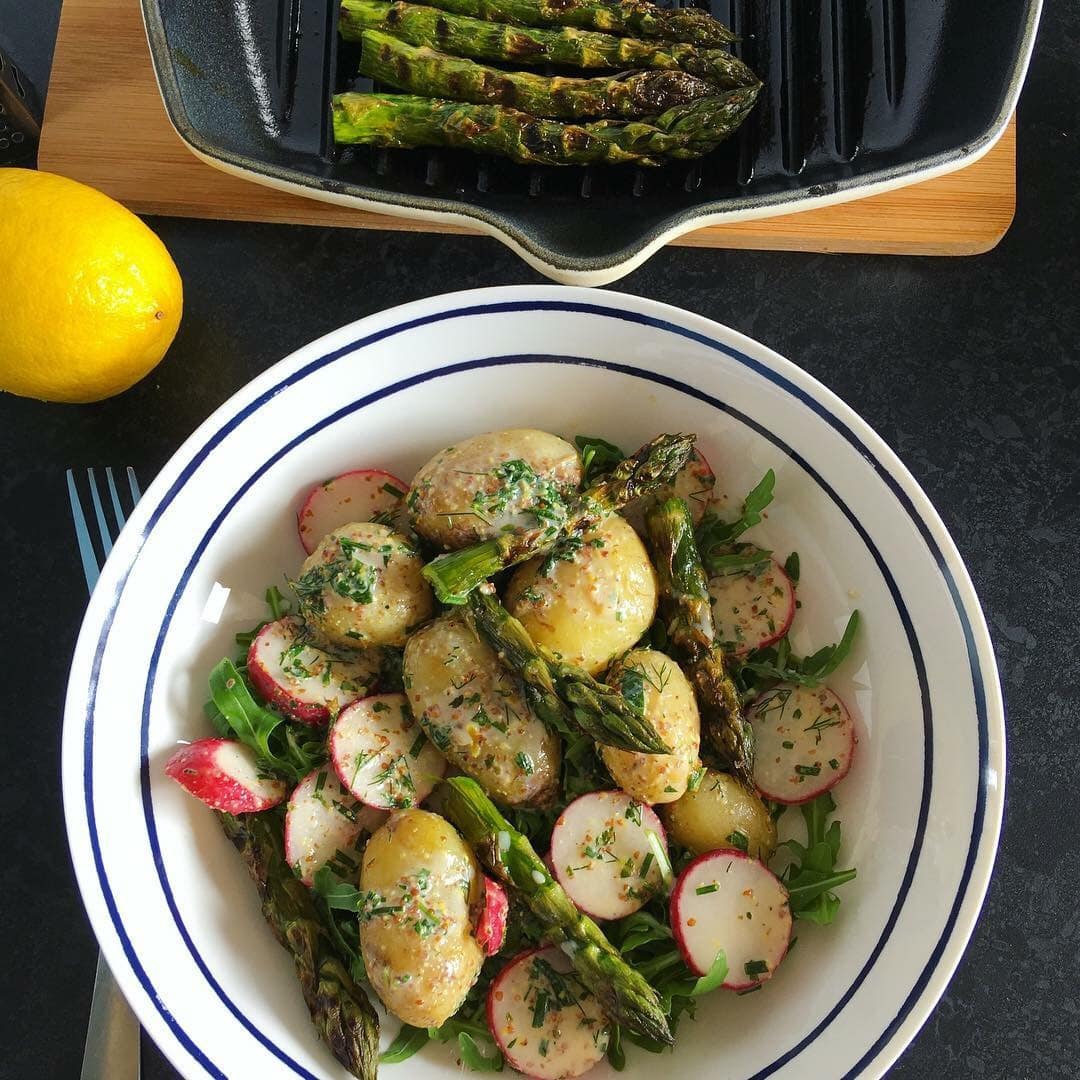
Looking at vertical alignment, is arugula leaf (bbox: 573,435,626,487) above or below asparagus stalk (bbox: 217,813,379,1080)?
above

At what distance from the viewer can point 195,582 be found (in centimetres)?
153

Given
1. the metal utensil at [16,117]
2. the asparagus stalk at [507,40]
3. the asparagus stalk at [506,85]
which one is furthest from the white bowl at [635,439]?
the metal utensil at [16,117]

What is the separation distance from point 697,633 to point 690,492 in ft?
0.74

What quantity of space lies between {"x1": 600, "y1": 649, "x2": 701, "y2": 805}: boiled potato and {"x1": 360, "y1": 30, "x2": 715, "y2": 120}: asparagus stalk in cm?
97

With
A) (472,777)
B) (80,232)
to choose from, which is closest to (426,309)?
(80,232)

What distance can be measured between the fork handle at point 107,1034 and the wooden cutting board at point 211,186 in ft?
4.19

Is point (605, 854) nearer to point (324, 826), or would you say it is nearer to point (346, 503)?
point (324, 826)

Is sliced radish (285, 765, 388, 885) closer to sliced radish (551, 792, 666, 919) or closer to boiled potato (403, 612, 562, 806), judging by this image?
boiled potato (403, 612, 562, 806)

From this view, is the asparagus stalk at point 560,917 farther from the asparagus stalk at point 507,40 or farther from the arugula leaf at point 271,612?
the asparagus stalk at point 507,40

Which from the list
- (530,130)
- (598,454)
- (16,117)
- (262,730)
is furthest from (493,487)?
(16,117)

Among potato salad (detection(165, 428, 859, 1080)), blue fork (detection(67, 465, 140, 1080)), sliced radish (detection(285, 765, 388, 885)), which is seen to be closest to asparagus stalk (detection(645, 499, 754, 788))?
potato salad (detection(165, 428, 859, 1080))

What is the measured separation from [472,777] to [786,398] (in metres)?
0.68

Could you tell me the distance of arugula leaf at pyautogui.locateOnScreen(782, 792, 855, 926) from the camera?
4.76 feet

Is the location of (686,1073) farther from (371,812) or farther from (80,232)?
(80,232)
